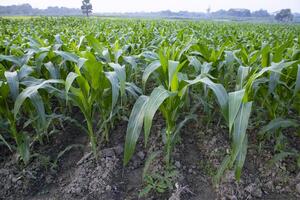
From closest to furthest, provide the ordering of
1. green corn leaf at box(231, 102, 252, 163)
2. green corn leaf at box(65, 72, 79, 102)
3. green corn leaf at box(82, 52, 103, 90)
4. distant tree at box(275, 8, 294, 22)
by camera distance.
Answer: green corn leaf at box(231, 102, 252, 163)
green corn leaf at box(65, 72, 79, 102)
green corn leaf at box(82, 52, 103, 90)
distant tree at box(275, 8, 294, 22)

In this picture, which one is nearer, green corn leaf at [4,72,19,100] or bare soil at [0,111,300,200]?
green corn leaf at [4,72,19,100]

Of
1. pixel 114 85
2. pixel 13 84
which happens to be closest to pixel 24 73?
pixel 13 84

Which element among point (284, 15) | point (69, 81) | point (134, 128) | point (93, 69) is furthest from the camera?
point (284, 15)

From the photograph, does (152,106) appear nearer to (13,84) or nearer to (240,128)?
(240,128)

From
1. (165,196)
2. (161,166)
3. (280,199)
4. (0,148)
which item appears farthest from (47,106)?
(280,199)

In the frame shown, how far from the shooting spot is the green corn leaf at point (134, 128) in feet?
4.00

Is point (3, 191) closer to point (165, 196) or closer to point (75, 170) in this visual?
point (75, 170)

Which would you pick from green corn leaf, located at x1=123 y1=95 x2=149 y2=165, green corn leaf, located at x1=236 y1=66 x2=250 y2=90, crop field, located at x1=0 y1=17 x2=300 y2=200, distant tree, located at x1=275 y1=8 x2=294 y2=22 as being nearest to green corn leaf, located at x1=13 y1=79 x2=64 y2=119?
crop field, located at x1=0 y1=17 x2=300 y2=200

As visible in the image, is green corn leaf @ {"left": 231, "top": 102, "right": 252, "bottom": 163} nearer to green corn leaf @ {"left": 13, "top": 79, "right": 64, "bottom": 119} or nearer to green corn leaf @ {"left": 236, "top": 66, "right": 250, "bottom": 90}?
green corn leaf @ {"left": 236, "top": 66, "right": 250, "bottom": 90}

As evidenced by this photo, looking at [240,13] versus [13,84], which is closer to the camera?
[13,84]

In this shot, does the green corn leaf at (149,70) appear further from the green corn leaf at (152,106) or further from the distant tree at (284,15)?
the distant tree at (284,15)

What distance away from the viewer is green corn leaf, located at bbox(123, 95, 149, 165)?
1.22 m

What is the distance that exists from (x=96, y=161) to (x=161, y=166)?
458mm

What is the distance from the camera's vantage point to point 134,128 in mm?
1248
